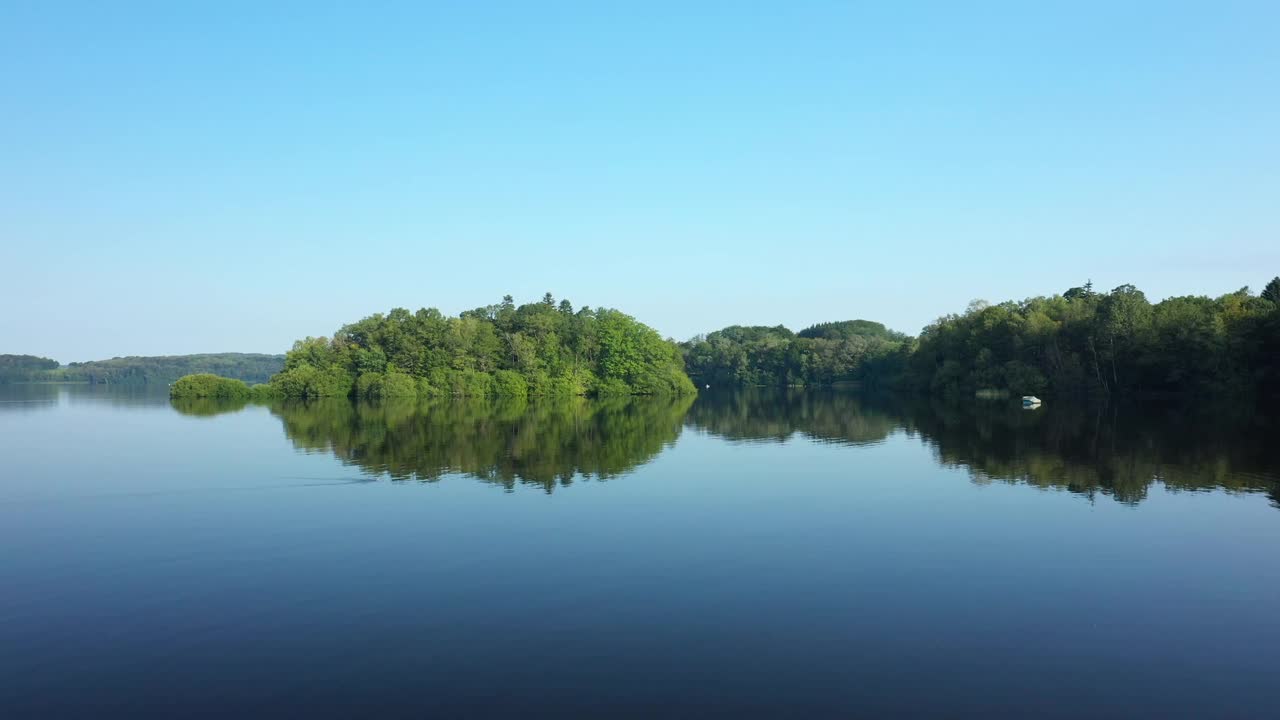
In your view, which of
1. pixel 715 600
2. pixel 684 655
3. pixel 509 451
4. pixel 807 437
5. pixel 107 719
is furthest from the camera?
pixel 807 437

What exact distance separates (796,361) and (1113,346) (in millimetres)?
86290

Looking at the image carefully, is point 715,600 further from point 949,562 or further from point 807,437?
point 807,437

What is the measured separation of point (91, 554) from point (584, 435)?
31742 mm

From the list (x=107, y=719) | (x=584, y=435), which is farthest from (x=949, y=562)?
Result: (x=584, y=435)

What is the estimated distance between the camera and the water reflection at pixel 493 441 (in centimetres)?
3284

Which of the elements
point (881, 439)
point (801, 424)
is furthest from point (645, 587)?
point (801, 424)

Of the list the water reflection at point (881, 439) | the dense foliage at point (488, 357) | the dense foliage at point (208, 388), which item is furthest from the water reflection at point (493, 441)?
the dense foliage at point (208, 388)

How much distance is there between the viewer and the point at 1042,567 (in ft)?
56.0

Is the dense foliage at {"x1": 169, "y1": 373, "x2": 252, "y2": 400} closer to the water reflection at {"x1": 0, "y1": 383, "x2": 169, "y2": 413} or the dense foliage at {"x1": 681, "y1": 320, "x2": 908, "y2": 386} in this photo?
the water reflection at {"x1": 0, "y1": 383, "x2": 169, "y2": 413}

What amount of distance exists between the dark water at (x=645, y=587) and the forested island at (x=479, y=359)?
256 ft

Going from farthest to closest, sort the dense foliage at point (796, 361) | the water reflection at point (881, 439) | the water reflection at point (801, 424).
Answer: the dense foliage at point (796, 361)
the water reflection at point (801, 424)
the water reflection at point (881, 439)

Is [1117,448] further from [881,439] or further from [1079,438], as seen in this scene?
[881,439]

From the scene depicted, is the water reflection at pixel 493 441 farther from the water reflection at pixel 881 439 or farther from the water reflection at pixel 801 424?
the water reflection at pixel 801 424

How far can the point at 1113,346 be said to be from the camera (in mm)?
94250
